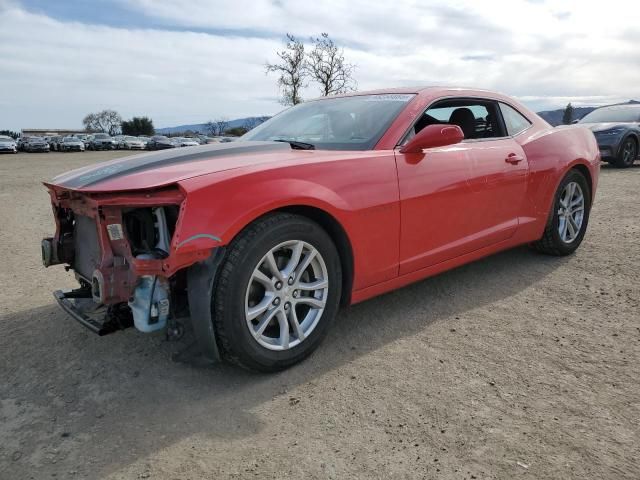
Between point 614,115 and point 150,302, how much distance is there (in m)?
12.8

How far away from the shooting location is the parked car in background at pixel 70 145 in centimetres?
4125

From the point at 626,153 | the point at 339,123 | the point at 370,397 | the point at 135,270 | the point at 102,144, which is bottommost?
the point at 370,397

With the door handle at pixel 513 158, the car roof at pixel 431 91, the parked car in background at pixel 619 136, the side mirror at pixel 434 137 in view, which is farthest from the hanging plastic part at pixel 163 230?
the parked car in background at pixel 619 136

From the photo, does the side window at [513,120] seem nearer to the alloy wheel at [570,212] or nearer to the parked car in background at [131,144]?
the alloy wheel at [570,212]

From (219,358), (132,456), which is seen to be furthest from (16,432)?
(219,358)

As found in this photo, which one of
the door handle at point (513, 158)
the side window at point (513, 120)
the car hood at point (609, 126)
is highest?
the side window at point (513, 120)

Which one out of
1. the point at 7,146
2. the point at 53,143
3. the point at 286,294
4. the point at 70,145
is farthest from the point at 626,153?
the point at 53,143

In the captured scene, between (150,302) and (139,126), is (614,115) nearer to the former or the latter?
(150,302)

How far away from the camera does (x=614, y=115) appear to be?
470 inches

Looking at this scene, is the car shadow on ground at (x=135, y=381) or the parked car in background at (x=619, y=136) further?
the parked car in background at (x=619, y=136)

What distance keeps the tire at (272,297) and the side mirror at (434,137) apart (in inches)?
32.1

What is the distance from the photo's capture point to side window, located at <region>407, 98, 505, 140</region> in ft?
12.5

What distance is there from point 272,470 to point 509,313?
2.02m

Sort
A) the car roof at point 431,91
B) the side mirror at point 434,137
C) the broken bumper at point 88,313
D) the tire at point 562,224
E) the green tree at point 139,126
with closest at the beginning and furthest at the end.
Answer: the broken bumper at point 88,313 → the side mirror at point 434,137 → the car roof at point 431,91 → the tire at point 562,224 → the green tree at point 139,126
